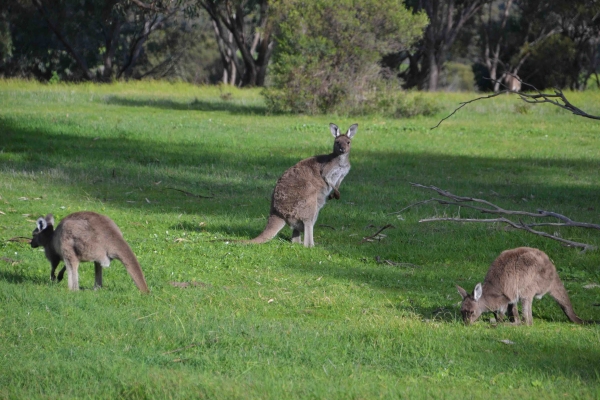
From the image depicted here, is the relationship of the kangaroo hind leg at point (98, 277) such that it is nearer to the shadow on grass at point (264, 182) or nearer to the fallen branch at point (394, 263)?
the shadow on grass at point (264, 182)

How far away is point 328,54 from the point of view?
24594mm

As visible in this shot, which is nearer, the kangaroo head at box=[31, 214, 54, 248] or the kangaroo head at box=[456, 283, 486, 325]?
the kangaroo head at box=[456, 283, 486, 325]

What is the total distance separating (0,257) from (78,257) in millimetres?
1814

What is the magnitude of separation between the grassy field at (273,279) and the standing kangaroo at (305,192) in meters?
0.38

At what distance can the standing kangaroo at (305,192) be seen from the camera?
940 centimetres

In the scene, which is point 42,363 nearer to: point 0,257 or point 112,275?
point 112,275

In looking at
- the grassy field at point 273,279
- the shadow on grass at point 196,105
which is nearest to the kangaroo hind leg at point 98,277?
the grassy field at point 273,279

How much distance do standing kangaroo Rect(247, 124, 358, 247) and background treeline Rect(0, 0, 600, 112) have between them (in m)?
14.8

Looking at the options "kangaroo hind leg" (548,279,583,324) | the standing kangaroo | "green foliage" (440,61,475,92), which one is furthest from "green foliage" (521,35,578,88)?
"kangaroo hind leg" (548,279,583,324)

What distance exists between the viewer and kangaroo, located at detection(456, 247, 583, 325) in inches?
256

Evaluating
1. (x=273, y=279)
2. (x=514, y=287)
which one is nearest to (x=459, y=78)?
(x=273, y=279)

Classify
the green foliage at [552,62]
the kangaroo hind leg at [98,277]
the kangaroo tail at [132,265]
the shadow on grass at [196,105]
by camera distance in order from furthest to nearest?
1. the green foliage at [552,62]
2. the shadow on grass at [196,105]
3. the kangaroo hind leg at [98,277]
4. the kangaroo tail at [132,265]

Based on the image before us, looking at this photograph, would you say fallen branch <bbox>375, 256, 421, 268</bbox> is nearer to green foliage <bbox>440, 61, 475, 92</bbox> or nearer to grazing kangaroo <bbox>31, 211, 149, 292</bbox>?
grazing kangaroo <bbox>31, 211, 149, 292</bbox>

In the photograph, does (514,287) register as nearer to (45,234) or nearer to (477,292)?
(477,292)
